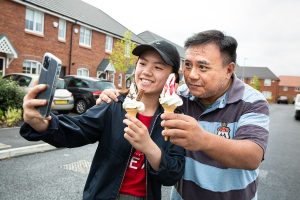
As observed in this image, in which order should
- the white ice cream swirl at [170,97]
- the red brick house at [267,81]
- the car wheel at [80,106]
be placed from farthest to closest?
the red brick house at [267,81] → the car wheel at [80,106] → the white ice cream swirl at [170,97]

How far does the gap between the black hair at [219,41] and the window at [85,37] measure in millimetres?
23569

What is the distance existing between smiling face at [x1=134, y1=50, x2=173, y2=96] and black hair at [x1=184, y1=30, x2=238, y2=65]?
24 cm

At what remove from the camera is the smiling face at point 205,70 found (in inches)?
81.6

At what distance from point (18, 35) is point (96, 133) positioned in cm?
1904

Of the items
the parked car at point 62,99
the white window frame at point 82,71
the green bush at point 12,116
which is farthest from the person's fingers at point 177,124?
the white window frame at point 82,71

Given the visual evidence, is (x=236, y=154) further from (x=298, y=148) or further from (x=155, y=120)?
(x=298, y=148)

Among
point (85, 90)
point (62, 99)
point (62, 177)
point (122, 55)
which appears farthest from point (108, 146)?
point (122, 55)

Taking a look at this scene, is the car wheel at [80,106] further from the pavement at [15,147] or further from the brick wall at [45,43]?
the brick wall at [45,43]

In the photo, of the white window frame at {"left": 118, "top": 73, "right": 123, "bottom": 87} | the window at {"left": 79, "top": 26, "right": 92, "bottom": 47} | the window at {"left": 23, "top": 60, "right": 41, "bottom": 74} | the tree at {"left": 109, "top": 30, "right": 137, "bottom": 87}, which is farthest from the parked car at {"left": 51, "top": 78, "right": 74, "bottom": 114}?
the white window frame at {"left": 118, "top": 73, "right": 123, "bottom": 87}

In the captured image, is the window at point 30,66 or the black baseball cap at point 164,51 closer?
the black baseball cap at point 164,51

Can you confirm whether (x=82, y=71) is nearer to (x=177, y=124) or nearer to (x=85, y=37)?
(x=85, y=37)

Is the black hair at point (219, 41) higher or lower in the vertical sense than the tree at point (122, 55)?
lower

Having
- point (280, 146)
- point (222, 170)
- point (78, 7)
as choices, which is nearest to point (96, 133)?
point (222, 170)

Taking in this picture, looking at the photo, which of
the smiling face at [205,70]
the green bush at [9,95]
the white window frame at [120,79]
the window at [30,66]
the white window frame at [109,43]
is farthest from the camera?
the white window frame at [120,79]
